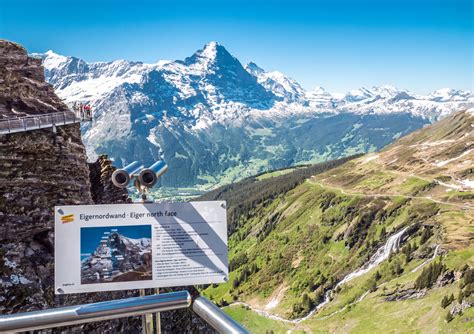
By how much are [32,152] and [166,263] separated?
19945mm

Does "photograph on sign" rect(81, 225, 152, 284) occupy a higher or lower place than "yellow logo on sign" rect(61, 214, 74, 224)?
lower

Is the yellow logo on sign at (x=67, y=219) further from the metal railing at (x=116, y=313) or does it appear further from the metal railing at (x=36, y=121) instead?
the metal railing at (x=36, y=121)

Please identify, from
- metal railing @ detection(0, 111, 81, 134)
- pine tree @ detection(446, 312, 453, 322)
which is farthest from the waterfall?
metal railing @ detection(0, 111, 81, 134)

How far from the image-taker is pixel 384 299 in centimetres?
10225

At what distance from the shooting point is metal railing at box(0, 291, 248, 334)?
544cm

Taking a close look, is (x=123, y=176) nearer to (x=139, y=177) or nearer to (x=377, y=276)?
(x=139, y=177)

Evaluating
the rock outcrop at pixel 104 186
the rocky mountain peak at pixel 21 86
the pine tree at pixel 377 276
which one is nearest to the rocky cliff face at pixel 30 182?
the rocky mountain peak at pixel 21 86

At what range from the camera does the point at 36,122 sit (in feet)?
86.5

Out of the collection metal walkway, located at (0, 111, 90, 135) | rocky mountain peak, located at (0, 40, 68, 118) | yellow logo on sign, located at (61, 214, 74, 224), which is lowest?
yellow logo on sign, located at (61, 214, 74, 224)

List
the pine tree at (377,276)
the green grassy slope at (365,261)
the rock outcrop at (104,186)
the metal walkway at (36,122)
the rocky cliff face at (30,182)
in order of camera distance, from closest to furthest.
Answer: the rocky cliff face at (30,182)
the metal walkway at (36,122)
the rock outcrop at (104,186)
the green grassy slope at (365,261)
the pine tree at (377,276)

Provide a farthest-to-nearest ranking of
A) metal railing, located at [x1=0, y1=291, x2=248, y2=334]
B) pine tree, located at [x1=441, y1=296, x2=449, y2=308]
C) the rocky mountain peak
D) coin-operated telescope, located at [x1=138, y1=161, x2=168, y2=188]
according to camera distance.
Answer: pine tree, located at [x1=441, y1=296, x2=449, y2=308] → the rocky mountain peak → coin-operated telescope, located at [x1=138, y1=161, x2=168, y2=188] → metal railing, located at [x1=0, y1=291, x2=248, y2=334]

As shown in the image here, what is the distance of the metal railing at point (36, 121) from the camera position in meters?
25.0

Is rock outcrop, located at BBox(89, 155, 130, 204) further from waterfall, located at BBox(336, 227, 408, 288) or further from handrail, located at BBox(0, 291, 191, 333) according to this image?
waterfall, located at BBox(336, 227, 408, 288)

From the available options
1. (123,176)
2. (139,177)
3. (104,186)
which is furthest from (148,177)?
(104,186)
